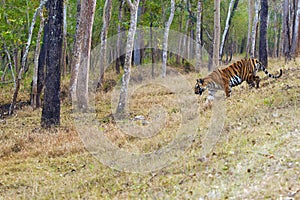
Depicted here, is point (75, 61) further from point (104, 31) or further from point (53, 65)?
point (104, 31)

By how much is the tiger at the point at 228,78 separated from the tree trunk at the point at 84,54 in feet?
17.5

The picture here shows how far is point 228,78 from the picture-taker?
47.3 feet

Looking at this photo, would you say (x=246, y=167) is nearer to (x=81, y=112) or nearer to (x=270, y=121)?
(x=270, y=121)

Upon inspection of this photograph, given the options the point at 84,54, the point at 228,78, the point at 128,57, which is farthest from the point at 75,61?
the point at 228,78

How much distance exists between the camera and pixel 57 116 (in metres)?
14.3

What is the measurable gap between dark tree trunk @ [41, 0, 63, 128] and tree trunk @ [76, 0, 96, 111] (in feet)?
7.15

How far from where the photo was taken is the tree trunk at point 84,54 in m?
16.1

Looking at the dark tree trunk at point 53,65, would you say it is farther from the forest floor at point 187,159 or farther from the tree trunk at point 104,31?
A: the tree trunk at point 104,31

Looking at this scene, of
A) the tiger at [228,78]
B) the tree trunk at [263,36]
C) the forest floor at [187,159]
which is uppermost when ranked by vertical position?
the tree trunk at [263,36]

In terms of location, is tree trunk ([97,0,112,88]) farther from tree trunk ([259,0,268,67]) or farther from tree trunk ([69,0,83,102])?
tree trunk ([259,0,268,67])

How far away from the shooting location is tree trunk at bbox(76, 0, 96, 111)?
53.0 feet

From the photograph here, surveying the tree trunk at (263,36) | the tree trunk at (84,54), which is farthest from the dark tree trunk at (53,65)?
the tree trunk at (263,36)

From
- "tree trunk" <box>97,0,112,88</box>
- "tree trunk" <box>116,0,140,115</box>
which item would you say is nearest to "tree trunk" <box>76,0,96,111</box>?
"tree trunk" <box>116,0,140,115</box>

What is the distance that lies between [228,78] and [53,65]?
6.29 meters
